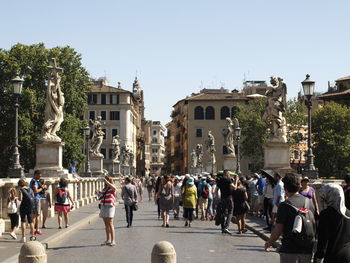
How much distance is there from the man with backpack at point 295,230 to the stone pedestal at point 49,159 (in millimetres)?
20814

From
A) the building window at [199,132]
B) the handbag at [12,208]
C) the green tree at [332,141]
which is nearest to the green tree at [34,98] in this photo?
the green tree at [332,141]

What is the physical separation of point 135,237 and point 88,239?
1.34 metres

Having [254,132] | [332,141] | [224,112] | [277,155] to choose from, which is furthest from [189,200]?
[224,112]

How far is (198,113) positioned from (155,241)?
112m

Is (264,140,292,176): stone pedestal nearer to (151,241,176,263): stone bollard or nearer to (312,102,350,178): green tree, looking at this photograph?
(151,241,176,263): stone bollard

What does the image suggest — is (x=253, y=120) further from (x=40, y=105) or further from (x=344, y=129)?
(x=40, y=105)

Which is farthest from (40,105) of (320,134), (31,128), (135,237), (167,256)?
(167,256)

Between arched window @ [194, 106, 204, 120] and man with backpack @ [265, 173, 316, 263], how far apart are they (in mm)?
122131

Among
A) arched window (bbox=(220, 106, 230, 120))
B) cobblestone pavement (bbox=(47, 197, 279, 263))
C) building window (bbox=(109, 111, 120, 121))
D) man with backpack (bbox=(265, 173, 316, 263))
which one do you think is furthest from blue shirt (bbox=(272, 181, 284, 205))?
building window (bbox=(109, 111, 120, 121))

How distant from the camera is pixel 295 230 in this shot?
8.20 metres

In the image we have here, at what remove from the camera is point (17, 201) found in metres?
18.8

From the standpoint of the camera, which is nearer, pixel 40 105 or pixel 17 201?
pixel 17 201

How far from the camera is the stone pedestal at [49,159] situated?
28469mm

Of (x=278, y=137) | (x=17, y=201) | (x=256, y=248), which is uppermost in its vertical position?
(x=278, y=137)
